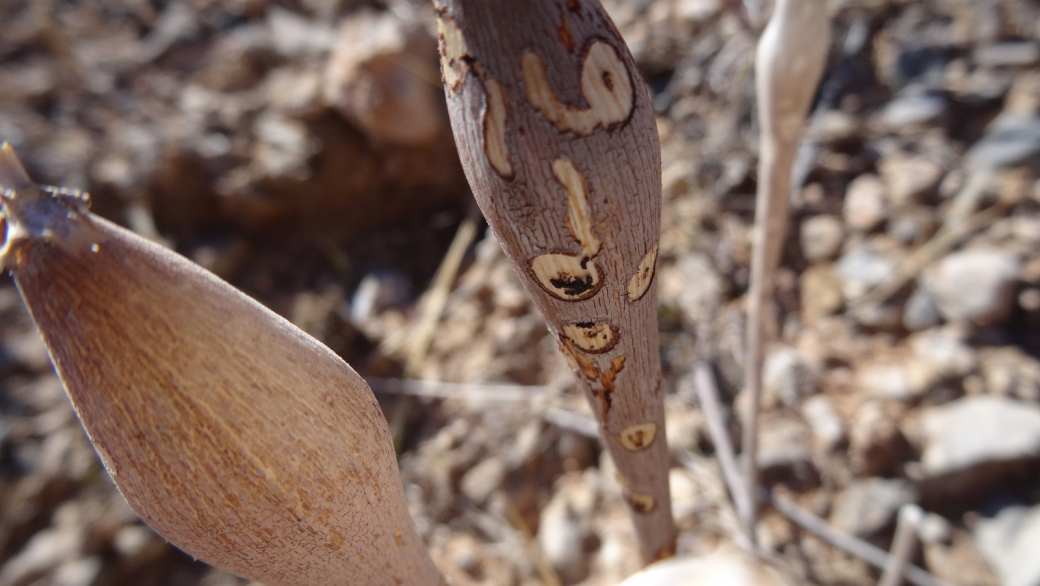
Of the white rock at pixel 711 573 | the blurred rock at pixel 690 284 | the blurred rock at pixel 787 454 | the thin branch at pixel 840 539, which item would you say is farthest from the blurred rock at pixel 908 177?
the white rock at pixel 711 573

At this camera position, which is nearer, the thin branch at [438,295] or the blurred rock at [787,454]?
the blurred rock at [787,454]

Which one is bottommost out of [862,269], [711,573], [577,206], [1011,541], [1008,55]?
[1011,541]

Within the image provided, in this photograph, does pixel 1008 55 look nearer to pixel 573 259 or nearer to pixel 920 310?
pixel 920 310

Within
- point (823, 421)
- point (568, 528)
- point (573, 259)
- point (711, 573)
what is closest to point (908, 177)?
point (823, 421)

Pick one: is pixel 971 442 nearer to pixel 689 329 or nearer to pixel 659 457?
pixel 689 329

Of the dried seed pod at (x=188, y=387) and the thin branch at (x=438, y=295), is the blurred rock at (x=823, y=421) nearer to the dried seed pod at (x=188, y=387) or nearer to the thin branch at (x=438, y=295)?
the thin branch at (x=438, y=295)
